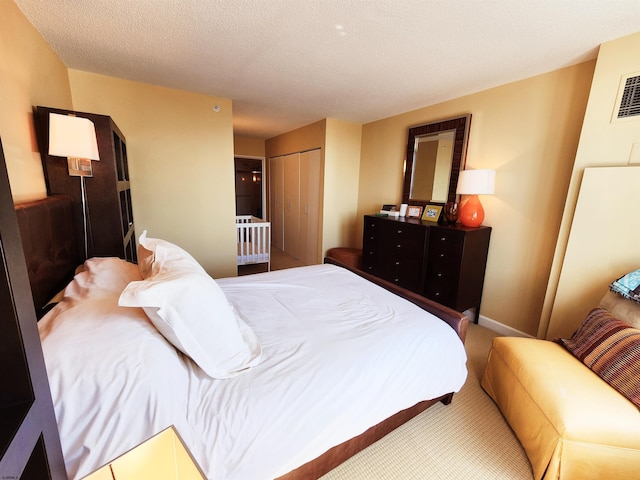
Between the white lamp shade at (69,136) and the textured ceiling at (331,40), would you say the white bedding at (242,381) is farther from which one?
the textured ceiling at (331,40)

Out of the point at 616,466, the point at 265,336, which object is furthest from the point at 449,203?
the point at 265,336

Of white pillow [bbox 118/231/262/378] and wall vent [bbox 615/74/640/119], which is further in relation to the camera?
wall vent [bbox 615/74/640/119]

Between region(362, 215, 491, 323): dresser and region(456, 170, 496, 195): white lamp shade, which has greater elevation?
region(456, 170, 496, 195): white lamp shade

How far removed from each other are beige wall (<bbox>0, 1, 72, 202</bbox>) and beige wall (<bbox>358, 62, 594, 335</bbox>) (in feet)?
12.0

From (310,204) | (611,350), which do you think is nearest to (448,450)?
(611,350)

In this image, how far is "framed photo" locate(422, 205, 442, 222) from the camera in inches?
126

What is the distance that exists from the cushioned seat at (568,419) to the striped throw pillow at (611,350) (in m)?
0.04

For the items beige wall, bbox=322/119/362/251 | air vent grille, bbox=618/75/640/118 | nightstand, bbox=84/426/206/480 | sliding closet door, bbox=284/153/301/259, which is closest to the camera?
nightstand, bbox=84/426/206/480

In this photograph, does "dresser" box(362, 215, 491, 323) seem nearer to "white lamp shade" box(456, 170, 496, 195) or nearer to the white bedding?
"white lamp shade" box(456, 170, 496, 195)

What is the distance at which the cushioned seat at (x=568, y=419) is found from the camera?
4.00 feet

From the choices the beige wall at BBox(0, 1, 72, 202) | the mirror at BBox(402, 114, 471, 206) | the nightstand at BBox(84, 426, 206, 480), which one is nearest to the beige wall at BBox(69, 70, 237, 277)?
the beige wall at BBox(0, 1, 72, 202)

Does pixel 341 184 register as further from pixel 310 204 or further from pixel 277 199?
pixel 277 199

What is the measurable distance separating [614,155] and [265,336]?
2.71 meters

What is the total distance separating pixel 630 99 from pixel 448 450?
8.55 feet
